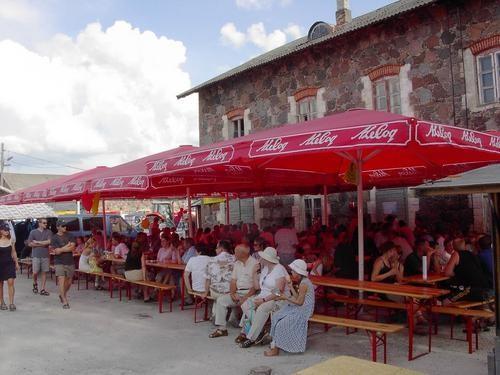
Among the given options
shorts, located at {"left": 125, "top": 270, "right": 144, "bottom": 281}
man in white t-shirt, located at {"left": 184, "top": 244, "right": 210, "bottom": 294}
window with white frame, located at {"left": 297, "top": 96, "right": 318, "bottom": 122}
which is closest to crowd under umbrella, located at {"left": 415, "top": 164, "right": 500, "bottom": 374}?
man in white t-shirt, located at {"left": 184, "top": 244, "right": 210, "bottom": 294}

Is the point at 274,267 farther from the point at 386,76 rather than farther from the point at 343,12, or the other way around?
the point at 343,12

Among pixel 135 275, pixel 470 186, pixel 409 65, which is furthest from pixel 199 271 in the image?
pixel 409 65

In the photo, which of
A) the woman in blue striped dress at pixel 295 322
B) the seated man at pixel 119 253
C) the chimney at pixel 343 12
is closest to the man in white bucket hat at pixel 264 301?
the woman in blue striped dress at pixel 295 322

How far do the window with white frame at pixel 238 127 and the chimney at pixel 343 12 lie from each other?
15.7 ft

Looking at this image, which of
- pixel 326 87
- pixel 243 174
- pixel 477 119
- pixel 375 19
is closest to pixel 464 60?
pixel 477 119

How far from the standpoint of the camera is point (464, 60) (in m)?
12.1

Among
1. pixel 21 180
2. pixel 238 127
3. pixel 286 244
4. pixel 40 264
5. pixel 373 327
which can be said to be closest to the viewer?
pixel 373 327

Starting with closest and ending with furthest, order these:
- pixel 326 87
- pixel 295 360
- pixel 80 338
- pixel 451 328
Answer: pixel 295 360 < pixel 451 328 < pixel 80 338 < pixel 326 87

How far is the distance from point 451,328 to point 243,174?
4946 mm

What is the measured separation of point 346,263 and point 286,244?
120 inches

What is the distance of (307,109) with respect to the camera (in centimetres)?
1612

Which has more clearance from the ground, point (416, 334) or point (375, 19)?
point (375, 19)

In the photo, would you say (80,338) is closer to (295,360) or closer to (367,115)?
(295,360)

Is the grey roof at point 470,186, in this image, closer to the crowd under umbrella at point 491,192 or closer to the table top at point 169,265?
the crowd under umbrella at point 491,192
